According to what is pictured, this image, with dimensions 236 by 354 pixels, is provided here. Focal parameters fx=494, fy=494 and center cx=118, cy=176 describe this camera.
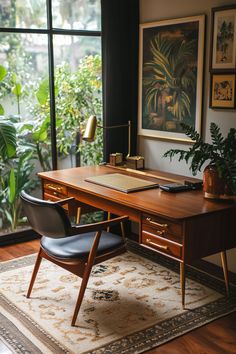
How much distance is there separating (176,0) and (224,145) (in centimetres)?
130

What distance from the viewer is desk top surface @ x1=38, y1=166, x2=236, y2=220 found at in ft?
8.88

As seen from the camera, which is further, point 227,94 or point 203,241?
point 227,94

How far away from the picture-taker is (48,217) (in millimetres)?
2658

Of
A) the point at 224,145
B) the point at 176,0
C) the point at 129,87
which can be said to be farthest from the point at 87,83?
the point at 224,145

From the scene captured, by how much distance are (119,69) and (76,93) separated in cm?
44

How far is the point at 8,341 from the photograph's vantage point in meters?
2.60

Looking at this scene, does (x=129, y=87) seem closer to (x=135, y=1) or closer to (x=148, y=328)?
(x=135, y=1)

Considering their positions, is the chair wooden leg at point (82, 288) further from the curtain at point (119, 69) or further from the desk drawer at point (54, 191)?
the curtain at point (119, 69)

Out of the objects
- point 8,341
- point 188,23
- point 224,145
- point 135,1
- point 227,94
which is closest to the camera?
point 8,341

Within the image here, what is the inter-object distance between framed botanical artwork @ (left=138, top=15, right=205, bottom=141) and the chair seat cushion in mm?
1079

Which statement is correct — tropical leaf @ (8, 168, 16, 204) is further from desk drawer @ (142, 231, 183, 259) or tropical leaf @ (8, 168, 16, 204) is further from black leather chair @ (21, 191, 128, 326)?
desk drawer @ (142, 231, 183, 259)

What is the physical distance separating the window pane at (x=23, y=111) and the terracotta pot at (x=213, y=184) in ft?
5.44

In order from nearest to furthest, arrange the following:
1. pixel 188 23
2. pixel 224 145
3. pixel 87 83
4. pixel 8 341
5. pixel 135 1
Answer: pixel 8 341, pixel 224 145, pixel 188 23, pixel 135 1, pixel 87 83

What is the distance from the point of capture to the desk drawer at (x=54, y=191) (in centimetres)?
347
